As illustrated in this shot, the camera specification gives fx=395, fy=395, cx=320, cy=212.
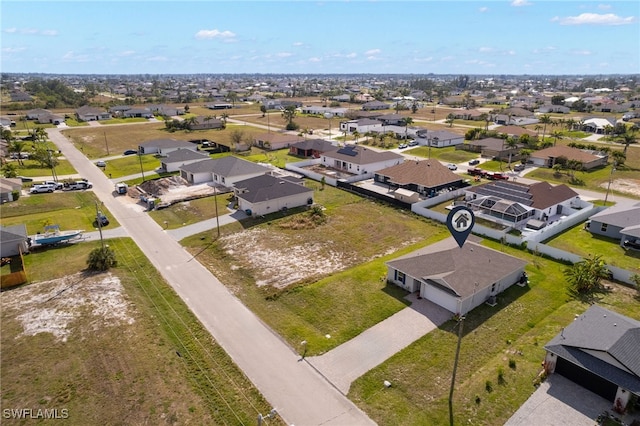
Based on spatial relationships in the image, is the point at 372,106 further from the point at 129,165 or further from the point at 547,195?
the point at 547,195

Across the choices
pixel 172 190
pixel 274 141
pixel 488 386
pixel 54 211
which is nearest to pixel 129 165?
pixel 172 190

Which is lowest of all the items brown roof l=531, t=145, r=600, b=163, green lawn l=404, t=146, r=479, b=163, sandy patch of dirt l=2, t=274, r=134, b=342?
sandy patch of dirt l=2, t=274, r=134, b=342

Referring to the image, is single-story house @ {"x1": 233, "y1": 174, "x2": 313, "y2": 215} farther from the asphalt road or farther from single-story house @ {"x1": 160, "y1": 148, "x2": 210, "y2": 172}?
single-story house @ {"x1": 160, "y1": 148, "x2": 210, "y2": 172}

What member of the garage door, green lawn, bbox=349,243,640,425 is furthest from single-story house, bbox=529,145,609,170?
the garage door

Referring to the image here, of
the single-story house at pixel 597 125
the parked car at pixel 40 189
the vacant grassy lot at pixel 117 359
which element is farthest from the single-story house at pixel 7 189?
the single-story house at pixel 597 125

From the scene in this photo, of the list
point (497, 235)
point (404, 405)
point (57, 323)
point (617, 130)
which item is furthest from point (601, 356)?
point (617, 130)
